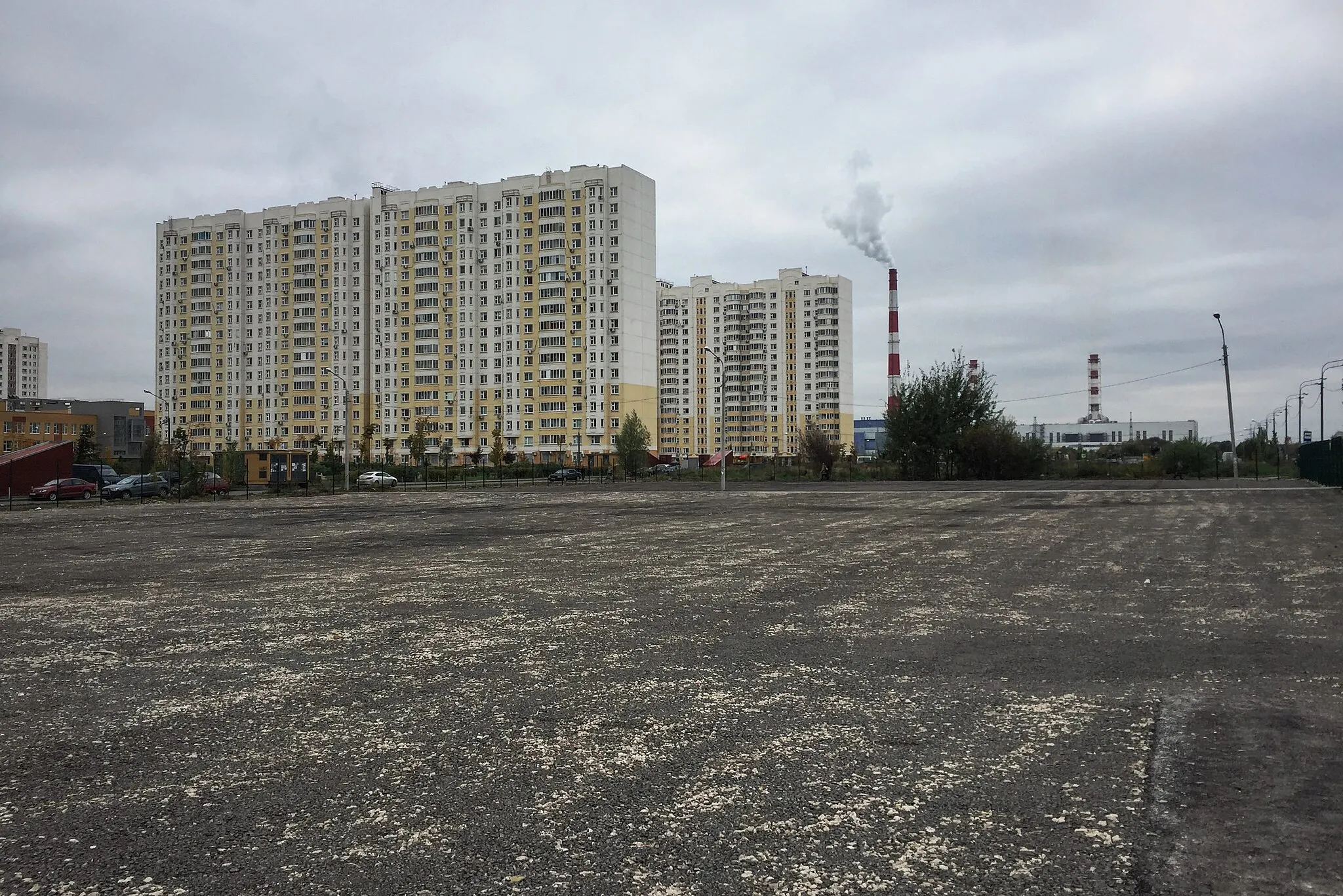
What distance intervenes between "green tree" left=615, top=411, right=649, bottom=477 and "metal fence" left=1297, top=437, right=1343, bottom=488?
143ft

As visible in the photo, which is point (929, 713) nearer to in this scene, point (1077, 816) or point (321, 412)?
point (1077, 816)

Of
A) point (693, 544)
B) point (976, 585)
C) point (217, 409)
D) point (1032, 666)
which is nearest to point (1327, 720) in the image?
point (1032, 666)

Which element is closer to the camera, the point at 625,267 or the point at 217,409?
the point at 625,267

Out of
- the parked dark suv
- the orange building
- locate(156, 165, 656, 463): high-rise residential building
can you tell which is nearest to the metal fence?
the parked dark suv

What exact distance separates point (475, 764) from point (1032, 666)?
3.99 m

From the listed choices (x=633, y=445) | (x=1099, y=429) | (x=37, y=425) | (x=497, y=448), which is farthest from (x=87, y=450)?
(x=1099, y=429)

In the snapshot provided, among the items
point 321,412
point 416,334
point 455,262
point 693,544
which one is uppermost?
point 455,262

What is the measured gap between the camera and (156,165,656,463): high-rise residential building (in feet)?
343

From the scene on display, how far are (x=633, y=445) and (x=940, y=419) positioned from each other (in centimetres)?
3478

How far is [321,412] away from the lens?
114 meters

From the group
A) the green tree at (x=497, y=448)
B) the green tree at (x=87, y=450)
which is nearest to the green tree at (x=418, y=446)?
the green tree at (x=497, y=448)

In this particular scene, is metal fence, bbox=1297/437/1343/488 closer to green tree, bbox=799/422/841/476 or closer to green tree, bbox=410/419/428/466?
green tree, bbox=799/422/841/476

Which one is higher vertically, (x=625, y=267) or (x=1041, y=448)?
(x=625, y=267)

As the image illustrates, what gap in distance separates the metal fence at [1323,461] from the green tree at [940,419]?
1548cm
